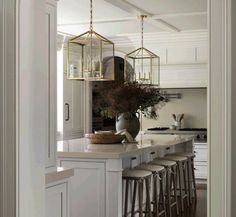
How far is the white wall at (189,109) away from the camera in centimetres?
907

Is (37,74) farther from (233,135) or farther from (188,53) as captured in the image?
(188,53)

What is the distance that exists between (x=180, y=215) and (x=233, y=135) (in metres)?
3.99

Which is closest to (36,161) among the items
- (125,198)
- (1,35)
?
(1,35)

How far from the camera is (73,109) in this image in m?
8.85

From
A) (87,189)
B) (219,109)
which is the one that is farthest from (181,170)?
(219,109)

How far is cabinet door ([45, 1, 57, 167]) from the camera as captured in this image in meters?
2.73

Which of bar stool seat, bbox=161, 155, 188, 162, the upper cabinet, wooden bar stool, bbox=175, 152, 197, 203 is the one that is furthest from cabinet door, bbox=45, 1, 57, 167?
the upper cabinet

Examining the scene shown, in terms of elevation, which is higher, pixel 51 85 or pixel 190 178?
pixel 51 85

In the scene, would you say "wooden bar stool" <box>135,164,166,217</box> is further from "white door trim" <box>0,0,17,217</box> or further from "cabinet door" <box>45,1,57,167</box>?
"white door trim" <box>0,0,17,217</box>

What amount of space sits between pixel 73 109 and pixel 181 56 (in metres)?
2.29

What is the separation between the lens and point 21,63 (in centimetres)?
169

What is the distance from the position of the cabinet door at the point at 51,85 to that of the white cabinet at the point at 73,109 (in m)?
5.67

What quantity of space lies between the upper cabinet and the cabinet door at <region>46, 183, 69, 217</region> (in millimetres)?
Answer: 5992

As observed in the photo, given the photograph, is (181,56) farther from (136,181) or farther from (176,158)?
(136,181)
